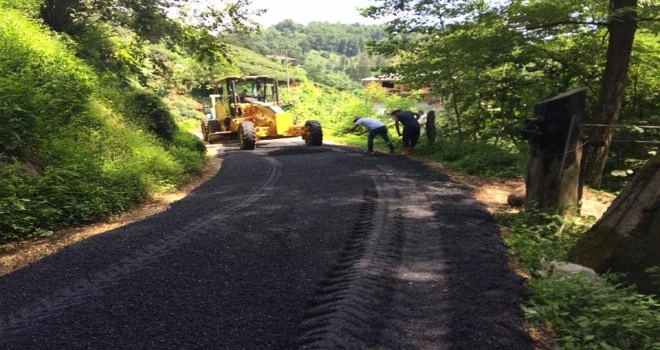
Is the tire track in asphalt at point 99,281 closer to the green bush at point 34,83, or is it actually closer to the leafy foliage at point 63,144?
the leafy foliage at point 63,144

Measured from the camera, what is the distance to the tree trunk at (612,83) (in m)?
7.19

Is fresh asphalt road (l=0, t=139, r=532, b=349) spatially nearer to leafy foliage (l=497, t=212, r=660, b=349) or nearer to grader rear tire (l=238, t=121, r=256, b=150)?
leafy foliage (l=497, t=212, r=660, b=349)

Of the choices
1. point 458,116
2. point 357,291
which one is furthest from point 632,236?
point 458,116

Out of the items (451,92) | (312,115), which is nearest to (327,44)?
(312,115)

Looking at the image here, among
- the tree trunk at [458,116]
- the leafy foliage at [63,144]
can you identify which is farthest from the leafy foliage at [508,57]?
the leafy foliage at [63,144]

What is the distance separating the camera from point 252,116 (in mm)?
16031

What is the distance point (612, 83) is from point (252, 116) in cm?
1148

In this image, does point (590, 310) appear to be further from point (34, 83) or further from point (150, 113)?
point (150, 113)

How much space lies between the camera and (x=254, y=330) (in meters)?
2.84

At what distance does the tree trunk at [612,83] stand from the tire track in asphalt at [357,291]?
4.43m

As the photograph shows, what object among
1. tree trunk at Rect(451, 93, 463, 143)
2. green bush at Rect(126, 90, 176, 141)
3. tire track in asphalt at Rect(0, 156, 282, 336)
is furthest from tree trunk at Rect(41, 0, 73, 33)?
tree trunk at Rect(451, 93, 463, 143)

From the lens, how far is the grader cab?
1477 cm

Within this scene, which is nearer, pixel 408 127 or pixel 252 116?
pixel 408 127

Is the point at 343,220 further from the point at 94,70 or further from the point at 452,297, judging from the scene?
the point at 94,70
